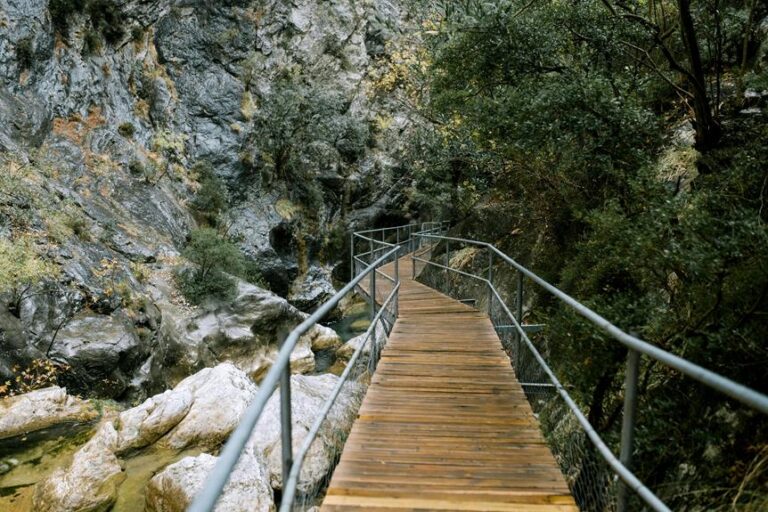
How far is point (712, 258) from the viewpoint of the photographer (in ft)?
10.5

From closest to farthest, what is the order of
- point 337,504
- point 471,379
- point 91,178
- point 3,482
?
point 337,504 → point 471,379 → point 3,482 → point 91,178

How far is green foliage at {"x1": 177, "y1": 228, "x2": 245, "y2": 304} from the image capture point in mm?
13078

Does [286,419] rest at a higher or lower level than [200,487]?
higher

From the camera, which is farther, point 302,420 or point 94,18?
point 94,18

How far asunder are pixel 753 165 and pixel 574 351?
88.4 inches

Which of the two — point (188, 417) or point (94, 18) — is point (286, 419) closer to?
point (188, 417)

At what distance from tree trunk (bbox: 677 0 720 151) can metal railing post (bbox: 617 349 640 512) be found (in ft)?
14.5

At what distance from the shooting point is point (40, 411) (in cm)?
786

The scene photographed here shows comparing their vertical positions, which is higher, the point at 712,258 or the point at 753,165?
the point at 753,165

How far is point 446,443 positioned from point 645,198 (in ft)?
10.2

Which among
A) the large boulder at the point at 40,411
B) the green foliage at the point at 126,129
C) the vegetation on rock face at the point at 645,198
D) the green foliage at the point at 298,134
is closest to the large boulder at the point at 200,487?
the large boulder at the point at 40,411

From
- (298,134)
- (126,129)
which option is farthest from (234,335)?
(298,134)

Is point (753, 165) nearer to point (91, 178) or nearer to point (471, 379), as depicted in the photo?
point (471, 379)

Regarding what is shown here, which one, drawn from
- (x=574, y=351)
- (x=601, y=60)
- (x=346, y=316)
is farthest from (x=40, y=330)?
(x=346, y=316)
